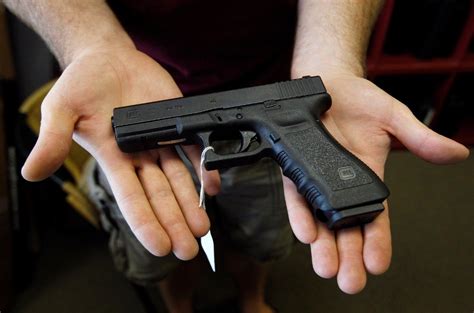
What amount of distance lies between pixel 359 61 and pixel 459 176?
2.70 ft

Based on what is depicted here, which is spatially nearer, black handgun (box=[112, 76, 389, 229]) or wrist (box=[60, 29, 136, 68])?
black handgun (box=[112, 76, 389, 229])

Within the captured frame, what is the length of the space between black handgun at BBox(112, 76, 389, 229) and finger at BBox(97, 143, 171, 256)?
0.03 meters

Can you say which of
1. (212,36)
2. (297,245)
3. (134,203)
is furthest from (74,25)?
(297,245)

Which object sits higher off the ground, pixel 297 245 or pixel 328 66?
pixel 328 66

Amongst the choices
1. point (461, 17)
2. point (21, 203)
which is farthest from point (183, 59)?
point (461, 17)

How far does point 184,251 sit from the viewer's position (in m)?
0.66

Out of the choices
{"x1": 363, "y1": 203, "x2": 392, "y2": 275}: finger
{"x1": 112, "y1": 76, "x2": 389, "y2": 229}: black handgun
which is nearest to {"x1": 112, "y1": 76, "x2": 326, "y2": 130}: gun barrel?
{"x1": 112, "y1": 76, "x2": 389, "y2": 229}: black handgun

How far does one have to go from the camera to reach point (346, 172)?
658 millimetres

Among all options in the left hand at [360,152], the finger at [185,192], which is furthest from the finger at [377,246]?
the finger at [185,192]

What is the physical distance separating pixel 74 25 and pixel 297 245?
3.28 feet

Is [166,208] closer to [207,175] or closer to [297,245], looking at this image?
[207,175]

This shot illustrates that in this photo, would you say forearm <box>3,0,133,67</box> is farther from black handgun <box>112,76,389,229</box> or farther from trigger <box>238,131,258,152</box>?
trigger <box>238,131,258,152</box>

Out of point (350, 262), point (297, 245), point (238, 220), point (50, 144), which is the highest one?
point (50, 144)

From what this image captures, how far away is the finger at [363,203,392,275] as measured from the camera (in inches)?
24.4
